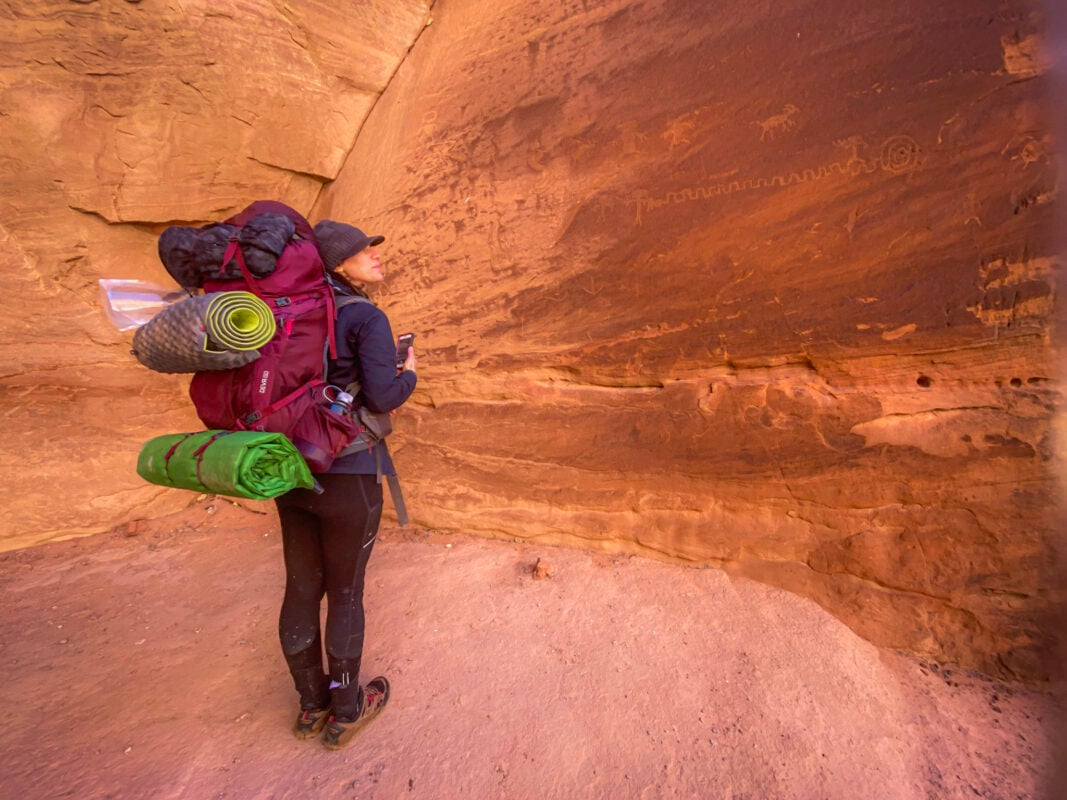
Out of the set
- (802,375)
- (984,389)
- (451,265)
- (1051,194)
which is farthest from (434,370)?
(1051,194)

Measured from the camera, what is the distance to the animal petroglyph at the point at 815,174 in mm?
2475

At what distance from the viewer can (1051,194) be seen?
225 centimetres

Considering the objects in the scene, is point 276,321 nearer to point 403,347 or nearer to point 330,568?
point 403,347

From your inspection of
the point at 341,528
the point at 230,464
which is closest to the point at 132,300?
the point at 230,464

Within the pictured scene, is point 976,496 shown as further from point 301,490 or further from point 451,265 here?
point 451,265

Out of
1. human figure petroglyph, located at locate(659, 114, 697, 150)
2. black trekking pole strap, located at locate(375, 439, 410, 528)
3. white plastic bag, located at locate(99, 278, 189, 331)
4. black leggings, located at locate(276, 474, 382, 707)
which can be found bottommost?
black leggings, located at locate(276, 474, 382, 707)

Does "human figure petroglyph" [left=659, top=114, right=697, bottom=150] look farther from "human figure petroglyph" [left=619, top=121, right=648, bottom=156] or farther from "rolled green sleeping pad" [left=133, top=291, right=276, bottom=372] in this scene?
"rolled green sleeping pad" [left=133, top=291, right=276, bottom=372]

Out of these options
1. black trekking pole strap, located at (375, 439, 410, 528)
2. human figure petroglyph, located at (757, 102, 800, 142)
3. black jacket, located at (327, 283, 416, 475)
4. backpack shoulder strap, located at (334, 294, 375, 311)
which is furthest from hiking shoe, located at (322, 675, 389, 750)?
human figure petroglyph, located at (757, 102, 800, 142)

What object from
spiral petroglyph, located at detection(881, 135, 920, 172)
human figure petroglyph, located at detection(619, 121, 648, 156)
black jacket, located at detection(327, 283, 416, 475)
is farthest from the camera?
human figure petroglyph, located at detection(619, 121, 648, 156)

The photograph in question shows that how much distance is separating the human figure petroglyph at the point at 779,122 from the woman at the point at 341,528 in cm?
199

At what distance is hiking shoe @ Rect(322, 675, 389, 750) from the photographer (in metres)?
2.25

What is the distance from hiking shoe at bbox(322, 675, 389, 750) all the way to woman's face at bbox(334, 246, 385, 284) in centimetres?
177

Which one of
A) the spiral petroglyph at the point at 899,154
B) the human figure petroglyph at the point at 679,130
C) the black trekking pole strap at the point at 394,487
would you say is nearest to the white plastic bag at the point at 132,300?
the black trekking pole strap at the point at 394,487

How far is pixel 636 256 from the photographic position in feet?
10.2
